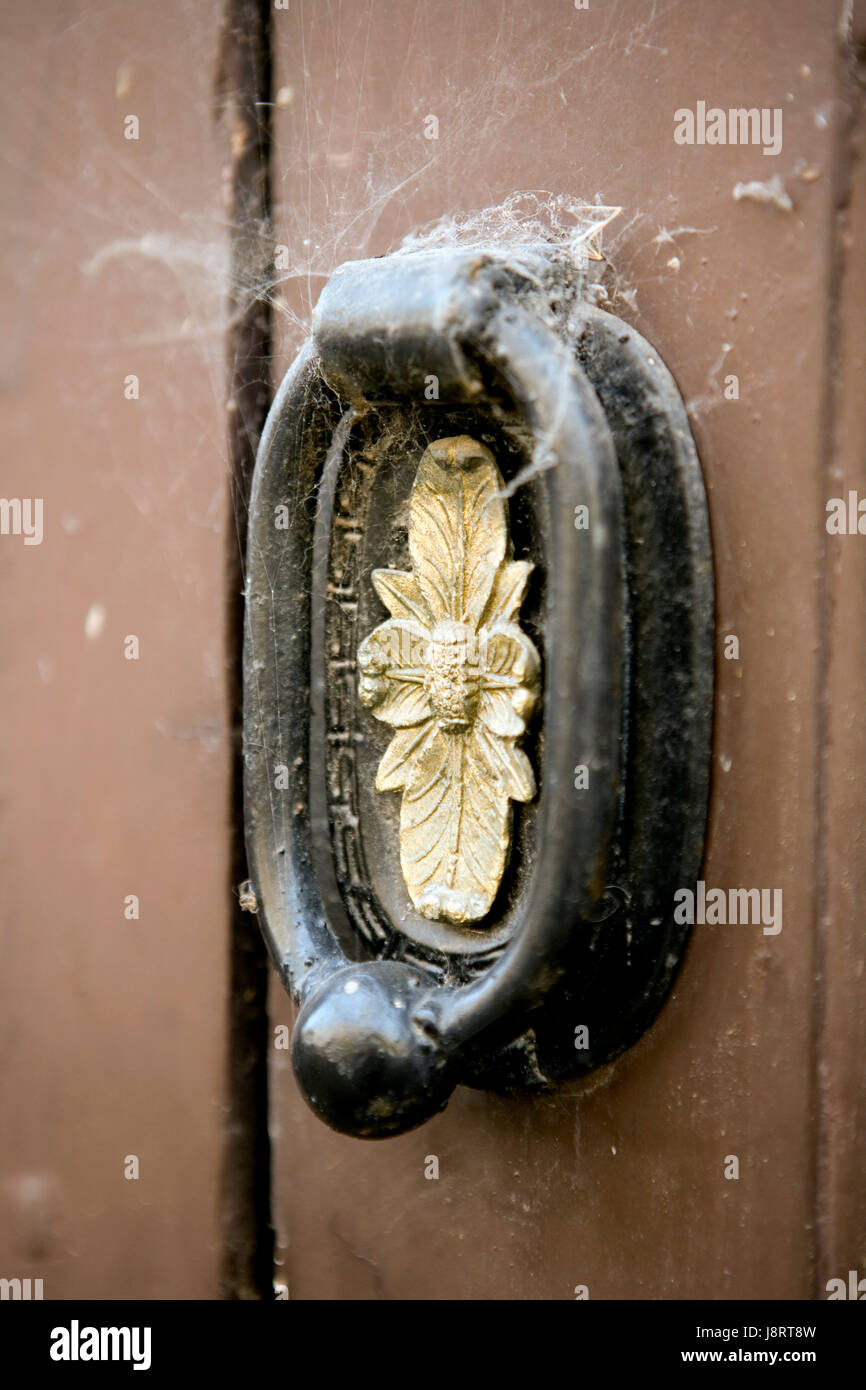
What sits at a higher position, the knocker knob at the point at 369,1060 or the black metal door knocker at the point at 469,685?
the black metal door knocker at the point at 469,685

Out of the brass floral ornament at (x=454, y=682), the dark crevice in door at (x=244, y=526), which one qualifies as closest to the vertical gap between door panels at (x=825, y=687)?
→ the brass floral ornament at (x=454, y=682)

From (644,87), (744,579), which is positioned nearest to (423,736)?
(744,579)

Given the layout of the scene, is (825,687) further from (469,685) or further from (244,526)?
(244,526)

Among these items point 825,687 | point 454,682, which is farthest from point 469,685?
point 825,687

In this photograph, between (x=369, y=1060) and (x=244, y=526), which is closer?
(x=369, y=1060)

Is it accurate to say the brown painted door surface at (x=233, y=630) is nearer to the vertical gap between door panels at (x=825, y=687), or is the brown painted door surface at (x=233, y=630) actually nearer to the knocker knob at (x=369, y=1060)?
the vertical gap between door panels at (x=825, y=687)

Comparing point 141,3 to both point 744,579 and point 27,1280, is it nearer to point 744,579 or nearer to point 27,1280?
point 744,579
